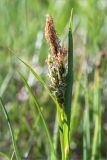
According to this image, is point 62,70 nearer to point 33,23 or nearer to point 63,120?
point 63,120

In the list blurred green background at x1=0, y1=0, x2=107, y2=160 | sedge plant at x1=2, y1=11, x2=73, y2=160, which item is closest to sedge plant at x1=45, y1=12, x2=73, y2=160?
sedge plant at x1=2, y1=11, x2=73, y2=160

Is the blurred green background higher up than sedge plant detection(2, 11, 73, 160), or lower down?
higher up

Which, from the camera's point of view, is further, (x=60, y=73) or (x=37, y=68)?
(x=37, y=68)

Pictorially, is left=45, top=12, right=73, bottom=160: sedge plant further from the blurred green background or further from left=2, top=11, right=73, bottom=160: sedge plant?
the blurred green background

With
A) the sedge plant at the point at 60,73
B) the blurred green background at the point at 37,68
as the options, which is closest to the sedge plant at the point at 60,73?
Answer: the sedge plant at the point at 60,73

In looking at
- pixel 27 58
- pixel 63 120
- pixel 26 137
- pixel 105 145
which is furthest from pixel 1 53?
pixel 63 120

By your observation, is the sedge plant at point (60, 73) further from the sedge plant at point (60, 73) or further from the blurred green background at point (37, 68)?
the blurred green background at point (37, 68)

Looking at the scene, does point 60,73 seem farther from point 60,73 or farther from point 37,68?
point 37,68

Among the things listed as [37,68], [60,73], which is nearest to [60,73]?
[60,73]
